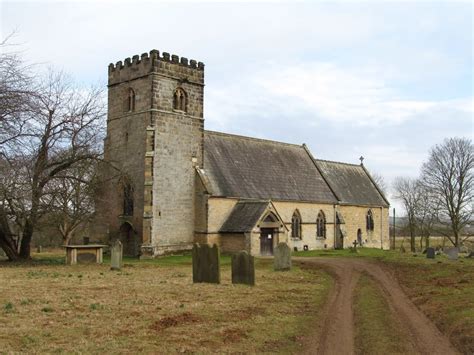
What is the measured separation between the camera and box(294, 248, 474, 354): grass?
452 inches

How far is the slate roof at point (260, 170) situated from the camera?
38156 millimetres

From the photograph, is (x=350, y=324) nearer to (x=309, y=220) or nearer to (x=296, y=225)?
(x=296, y=225)

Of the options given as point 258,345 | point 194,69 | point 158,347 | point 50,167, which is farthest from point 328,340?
point 194,69

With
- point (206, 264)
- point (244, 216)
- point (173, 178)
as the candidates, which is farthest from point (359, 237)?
point (206, 264)

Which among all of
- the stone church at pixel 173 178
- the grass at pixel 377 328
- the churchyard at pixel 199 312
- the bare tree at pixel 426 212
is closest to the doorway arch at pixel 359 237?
the bare tree at pixel 426 212

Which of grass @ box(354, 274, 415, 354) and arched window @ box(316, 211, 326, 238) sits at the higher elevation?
arched window @ box(316, 211, 326, 238)

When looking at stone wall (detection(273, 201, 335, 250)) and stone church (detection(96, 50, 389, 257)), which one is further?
stone wall (detection(273, 201, 335, 250))

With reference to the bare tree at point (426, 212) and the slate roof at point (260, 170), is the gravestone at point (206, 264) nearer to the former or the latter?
the slate roof at point (260, 170)

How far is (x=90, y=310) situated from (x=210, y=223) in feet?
74.4

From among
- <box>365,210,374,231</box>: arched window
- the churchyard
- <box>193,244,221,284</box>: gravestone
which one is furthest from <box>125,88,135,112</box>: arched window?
<box>365,210,374,231</box>: arched window

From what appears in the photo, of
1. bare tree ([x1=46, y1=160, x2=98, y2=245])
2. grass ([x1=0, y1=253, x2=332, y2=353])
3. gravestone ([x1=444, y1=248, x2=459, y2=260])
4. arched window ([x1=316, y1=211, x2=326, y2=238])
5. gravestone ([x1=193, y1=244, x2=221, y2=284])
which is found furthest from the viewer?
arched window ([x1=316, y1=211, x2=326, y2=238])

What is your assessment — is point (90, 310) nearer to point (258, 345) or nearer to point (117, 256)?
point (258, 345)

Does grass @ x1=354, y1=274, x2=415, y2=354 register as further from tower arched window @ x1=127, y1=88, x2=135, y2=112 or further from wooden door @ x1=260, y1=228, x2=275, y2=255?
tower arched window @ x1=127, y1=88, x2=135, y2=112

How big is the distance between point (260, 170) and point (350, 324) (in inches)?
1168
